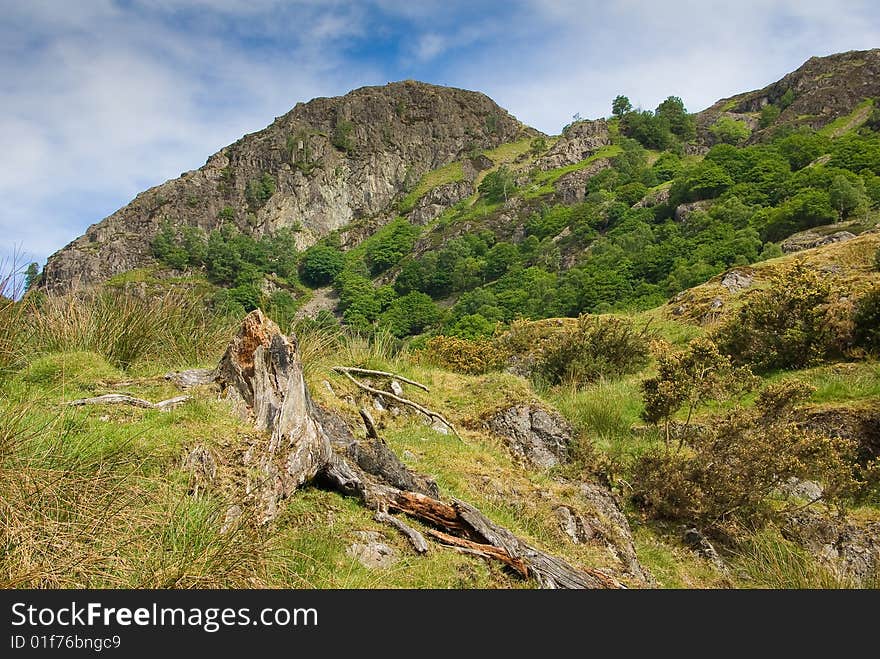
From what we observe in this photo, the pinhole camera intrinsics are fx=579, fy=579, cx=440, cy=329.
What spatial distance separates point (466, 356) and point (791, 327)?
24.9 ft

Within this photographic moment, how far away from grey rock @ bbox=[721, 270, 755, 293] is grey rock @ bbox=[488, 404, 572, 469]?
15801 mm

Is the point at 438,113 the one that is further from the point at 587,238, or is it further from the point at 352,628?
the point at 352,628

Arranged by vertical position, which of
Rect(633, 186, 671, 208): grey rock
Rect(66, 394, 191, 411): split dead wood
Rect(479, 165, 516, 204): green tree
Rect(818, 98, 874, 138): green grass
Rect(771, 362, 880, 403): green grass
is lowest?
Rect(771, 362, 880, 403): green grass

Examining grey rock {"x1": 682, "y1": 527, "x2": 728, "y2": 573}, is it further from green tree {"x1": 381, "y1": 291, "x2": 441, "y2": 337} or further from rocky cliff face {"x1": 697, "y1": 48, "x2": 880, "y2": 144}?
rocky cliff face {"x1": 697, "y1": 48, "x2": 880, "y2": 144}

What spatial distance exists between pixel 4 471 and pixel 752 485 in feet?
24.1

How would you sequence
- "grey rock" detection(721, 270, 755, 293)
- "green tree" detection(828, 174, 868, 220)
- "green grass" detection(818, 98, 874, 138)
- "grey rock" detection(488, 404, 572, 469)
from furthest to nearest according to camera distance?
"green grass" detection(818, 98, 874, 138) → "green tree" detection(828, 174, 868, 220) → "grey rock" detection(721, 270, 755, 293) → "grey rock" detection(488, 404, 572, 469)

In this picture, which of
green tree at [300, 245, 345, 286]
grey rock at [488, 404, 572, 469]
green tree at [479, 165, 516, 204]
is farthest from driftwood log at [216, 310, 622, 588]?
green tree at [479, 165, 516, 204]

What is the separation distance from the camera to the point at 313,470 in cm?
470

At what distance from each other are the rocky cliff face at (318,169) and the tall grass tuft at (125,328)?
13224 centimetres

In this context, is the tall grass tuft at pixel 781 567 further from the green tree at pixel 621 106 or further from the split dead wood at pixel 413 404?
the green tree at pixel 621 106

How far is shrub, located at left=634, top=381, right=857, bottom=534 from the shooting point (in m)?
7.02

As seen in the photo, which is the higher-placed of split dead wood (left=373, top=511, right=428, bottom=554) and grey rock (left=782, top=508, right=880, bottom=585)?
split dead wood (left=373, top=511, right=428, bottom=554)

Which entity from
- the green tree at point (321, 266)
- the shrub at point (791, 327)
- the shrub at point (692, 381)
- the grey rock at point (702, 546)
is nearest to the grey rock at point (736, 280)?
the shrub at point (791, 327)

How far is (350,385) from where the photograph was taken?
865 centimetres
